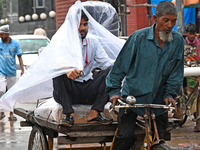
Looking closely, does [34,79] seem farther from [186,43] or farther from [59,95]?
[186,43]

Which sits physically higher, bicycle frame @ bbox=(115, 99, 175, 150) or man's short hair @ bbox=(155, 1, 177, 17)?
man's short hair @ bbox=(155, 1, 177, 17)

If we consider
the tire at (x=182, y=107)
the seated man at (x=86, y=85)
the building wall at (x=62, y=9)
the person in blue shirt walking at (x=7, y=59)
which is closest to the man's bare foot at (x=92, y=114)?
the seated man at (x=86, y=85)

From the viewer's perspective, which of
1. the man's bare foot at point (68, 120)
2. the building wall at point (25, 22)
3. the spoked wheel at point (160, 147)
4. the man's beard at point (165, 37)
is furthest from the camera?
the building wall at point (25, 22)

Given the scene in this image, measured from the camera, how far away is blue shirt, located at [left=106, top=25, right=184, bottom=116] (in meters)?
3.55

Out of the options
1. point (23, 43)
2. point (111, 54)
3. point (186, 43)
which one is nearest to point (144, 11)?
point (23, 43)

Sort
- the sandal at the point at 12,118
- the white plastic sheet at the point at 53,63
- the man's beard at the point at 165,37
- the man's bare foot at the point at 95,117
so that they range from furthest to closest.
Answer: the sandal at the point at 12,118 < the white plastic sheet at the point at 53,63 < the man's bare foot at the point at 95,117 < the man's beard at the point at 165,37

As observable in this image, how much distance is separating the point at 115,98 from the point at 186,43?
14.9 ft

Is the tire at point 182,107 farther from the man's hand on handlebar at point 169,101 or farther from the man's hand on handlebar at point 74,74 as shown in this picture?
the man's hand on handlebar at point 169,101

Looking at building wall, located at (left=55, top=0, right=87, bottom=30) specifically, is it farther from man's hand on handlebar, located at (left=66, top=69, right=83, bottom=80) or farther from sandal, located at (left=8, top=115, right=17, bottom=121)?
man's hand on handlebar, located at (left=66, top=69, right=83, bottom=80)

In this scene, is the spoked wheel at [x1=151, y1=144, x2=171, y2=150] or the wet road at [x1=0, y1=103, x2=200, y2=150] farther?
the wet road at [x1=0, y1=103, x2=200, y2=150]

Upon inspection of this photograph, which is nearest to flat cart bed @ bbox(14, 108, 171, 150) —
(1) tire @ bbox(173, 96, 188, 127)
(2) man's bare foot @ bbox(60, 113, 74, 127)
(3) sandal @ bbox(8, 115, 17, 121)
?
(2) man's bare foot @ bbox(60, 113, 74, 127)

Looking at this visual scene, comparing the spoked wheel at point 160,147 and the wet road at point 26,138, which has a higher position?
the spoked wheel at point 160,147

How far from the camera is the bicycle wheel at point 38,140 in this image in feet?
14.3

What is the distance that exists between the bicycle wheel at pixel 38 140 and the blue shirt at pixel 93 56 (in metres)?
0.83
